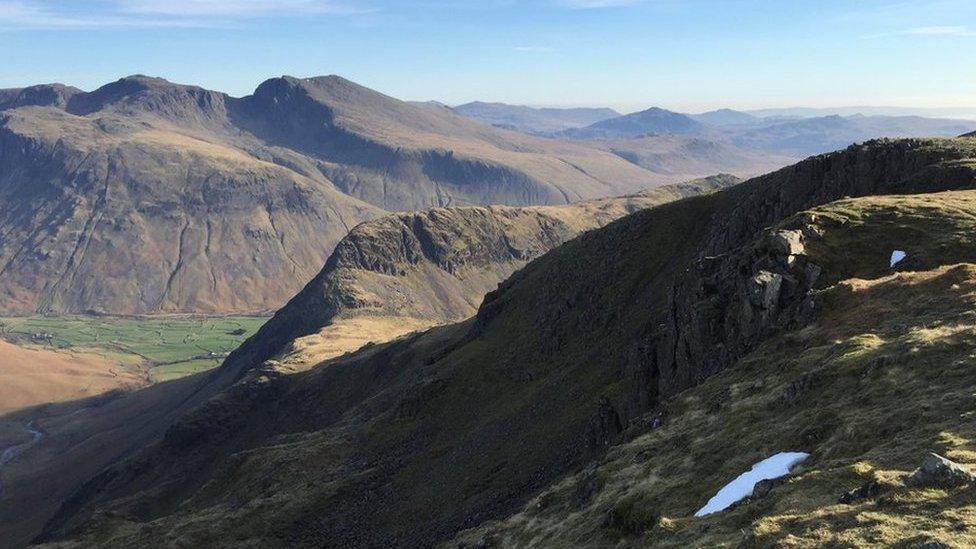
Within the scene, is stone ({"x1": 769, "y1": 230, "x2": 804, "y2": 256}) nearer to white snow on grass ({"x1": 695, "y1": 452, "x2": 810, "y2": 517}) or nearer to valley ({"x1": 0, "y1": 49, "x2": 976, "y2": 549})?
valley ({"x1": 0, "y1": 49, "x2": 976, "y2": 549})

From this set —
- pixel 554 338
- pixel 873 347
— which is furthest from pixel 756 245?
pixel 554 338

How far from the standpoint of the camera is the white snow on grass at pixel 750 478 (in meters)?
33.0

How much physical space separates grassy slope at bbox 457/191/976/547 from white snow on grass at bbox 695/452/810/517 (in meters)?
0.89

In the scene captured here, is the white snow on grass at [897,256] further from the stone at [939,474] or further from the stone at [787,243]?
the stone at [939,474]

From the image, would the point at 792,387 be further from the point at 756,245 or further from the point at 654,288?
the point at 654,288

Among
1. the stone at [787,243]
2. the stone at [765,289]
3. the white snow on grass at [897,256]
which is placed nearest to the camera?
the stone at [765,289]

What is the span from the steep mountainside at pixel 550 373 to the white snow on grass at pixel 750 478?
1636 mm

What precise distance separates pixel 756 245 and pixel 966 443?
31.4 meters

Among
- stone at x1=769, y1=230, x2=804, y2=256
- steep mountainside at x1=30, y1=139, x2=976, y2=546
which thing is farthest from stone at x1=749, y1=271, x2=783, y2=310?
stone at x1=769, y1=230, x2=804, y2=256

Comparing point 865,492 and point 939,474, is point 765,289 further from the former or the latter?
point 939,474

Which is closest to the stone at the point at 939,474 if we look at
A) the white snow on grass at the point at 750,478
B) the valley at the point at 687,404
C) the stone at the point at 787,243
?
the valley at the point at 687,404

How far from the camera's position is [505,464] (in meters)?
73.1

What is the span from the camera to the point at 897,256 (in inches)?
2195

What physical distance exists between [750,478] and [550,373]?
5846 centimetres
